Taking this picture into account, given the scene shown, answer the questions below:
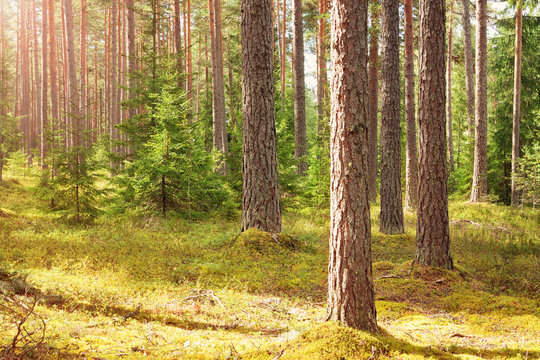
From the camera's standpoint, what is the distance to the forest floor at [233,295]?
12.0 ft

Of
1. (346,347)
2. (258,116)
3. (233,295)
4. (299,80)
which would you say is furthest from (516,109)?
(346,347)

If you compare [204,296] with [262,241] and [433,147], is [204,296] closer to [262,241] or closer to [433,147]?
[262,241]

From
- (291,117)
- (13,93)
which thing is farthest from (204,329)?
(13,93)

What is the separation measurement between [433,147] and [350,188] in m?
3.83

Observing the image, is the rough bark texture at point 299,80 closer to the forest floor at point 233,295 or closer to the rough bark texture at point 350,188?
the forest floor at point 233,295

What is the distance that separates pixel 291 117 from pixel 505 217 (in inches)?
463

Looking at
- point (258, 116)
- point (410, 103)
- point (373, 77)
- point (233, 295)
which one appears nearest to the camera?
point (233, 295)

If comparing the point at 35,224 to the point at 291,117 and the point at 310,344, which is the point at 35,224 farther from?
Answer: the point at 291,117

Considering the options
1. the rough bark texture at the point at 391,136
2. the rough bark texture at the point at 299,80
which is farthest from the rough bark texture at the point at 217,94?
the rough bark texture at the point at 391,136

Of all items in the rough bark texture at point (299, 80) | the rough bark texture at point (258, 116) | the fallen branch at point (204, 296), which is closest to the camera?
the fallen branch at point (204, 296)

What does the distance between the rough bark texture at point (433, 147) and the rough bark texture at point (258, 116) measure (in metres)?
3.22

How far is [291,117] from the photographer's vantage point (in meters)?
21.1

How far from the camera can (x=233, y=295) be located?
579 cm

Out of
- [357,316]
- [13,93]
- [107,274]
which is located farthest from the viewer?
[13,93]
